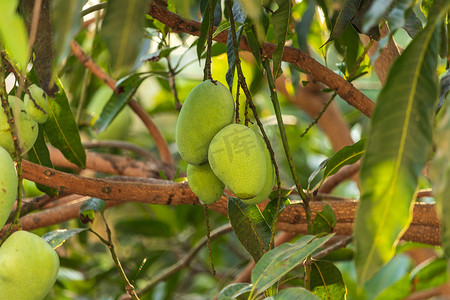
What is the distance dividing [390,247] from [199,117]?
0.32 meters

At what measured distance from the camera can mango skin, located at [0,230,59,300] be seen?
22.7 inches

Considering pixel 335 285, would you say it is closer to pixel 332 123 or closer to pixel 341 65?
pixel 341 65

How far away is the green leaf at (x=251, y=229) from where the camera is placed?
0.72 m

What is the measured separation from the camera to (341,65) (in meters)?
1.04

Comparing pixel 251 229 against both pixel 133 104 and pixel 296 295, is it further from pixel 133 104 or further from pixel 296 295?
pixel 133 104

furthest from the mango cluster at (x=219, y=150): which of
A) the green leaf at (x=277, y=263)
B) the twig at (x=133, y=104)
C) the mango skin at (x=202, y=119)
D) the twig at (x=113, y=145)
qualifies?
the twig at (x=113, y=145)

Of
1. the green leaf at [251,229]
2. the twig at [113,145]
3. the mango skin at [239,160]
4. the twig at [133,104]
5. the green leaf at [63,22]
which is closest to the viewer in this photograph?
the green leaf at [63,22]

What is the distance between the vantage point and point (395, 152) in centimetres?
42

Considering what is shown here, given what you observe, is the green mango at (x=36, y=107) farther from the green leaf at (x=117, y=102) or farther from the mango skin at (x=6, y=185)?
the green leaf at (x=117, y=102)

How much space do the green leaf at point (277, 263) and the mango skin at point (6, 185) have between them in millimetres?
262

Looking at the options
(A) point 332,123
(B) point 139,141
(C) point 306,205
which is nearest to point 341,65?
(C) point 306,205

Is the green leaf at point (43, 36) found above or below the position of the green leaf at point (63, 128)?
above

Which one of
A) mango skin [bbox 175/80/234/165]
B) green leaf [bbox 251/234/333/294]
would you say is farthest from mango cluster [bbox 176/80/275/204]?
green leaf [bbox 251/234/333/294]

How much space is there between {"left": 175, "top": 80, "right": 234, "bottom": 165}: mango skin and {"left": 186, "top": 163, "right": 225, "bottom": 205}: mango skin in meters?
0.03
